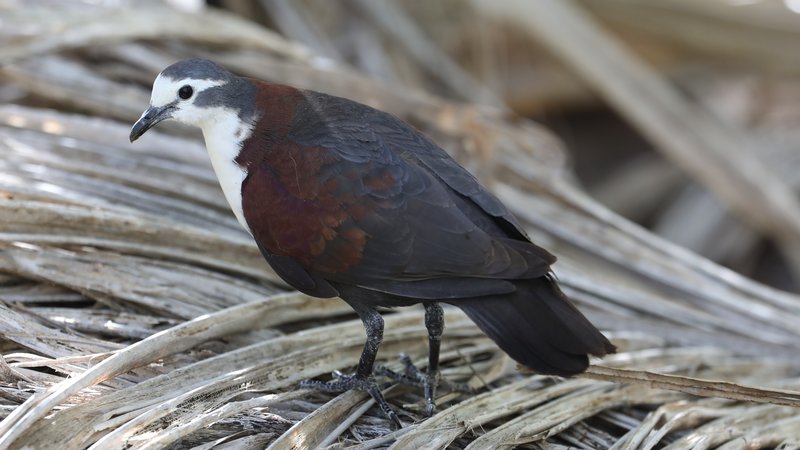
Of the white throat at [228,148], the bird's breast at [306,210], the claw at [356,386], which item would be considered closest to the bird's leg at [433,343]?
the claw at [356,386]

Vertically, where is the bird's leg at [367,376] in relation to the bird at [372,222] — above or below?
below

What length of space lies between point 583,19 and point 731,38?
4.91 ft

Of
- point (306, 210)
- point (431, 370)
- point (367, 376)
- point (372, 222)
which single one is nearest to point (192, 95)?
point (306, 210)

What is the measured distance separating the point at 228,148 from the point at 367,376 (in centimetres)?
93

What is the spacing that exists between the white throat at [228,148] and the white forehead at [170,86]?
0.10 m

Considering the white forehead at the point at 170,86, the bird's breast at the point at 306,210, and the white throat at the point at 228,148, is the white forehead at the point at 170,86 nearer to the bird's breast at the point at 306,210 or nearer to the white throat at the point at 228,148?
the white throat at the point at 228,148

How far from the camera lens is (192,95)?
3.68 meters

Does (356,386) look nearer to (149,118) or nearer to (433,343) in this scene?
(433,343)

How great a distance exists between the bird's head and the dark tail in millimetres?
1132

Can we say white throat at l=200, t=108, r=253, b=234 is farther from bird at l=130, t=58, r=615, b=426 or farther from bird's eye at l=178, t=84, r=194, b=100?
bird's eye at l=178, t=84, r=194, b=100

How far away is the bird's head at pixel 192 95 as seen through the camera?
365 cm

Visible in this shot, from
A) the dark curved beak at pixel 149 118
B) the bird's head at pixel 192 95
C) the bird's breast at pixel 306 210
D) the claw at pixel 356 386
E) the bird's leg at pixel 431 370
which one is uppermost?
the bird's head at pixel 192 95

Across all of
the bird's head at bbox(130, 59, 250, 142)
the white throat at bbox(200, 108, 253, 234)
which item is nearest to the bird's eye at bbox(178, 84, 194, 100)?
the bird's head at bbox(130, 59, 250, 142)

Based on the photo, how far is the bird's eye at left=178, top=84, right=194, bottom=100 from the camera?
366 centimetres
